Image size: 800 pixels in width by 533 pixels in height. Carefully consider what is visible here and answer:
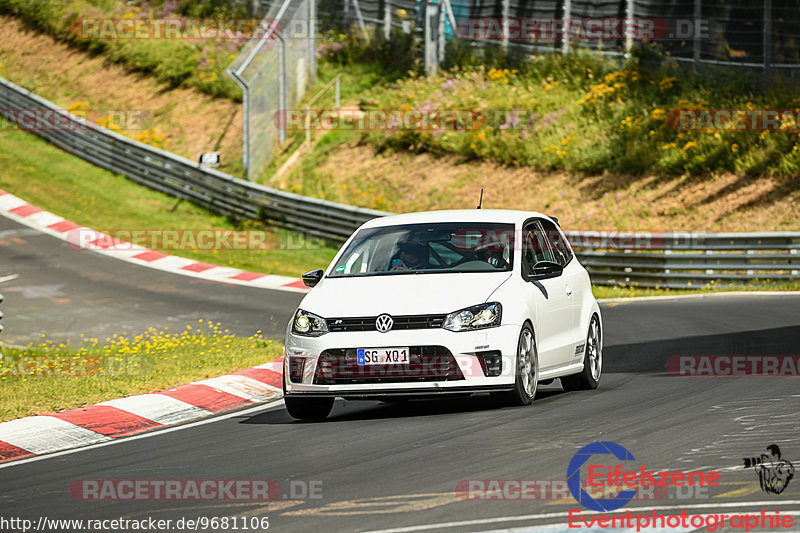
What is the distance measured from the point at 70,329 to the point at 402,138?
18410 millimetres

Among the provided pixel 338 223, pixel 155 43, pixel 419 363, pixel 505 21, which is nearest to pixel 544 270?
pixel 419 363

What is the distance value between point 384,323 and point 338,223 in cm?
1992

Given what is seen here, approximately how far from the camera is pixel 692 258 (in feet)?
76.4

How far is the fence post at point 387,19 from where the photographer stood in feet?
132

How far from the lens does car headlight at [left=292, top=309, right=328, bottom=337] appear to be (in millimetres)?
10070

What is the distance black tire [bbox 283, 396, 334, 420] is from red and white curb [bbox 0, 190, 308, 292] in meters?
13.2

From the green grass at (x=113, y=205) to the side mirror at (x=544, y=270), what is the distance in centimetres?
1612

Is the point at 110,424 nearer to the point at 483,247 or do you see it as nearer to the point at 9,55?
the point at 483,247

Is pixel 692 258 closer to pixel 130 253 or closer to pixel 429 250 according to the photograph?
pixel 130 253

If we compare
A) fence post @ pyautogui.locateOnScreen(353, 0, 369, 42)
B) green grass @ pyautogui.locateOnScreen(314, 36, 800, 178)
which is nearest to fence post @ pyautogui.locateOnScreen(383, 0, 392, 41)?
fence post @ pyautogui.locateOnScreen(353, 0, 369, 42)

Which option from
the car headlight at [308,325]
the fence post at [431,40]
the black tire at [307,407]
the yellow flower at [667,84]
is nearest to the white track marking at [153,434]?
the black tire at [307,407]

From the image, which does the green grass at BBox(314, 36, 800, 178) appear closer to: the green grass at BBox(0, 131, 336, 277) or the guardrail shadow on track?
the green grass at BBox(0, 131, 336, 277)

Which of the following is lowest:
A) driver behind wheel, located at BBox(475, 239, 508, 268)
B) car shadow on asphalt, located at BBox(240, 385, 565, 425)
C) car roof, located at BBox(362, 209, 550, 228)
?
car shadow on asphalt, located at BBox(240, 385, 565, 425)

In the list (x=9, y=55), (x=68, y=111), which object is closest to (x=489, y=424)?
(x=68, y=111)
